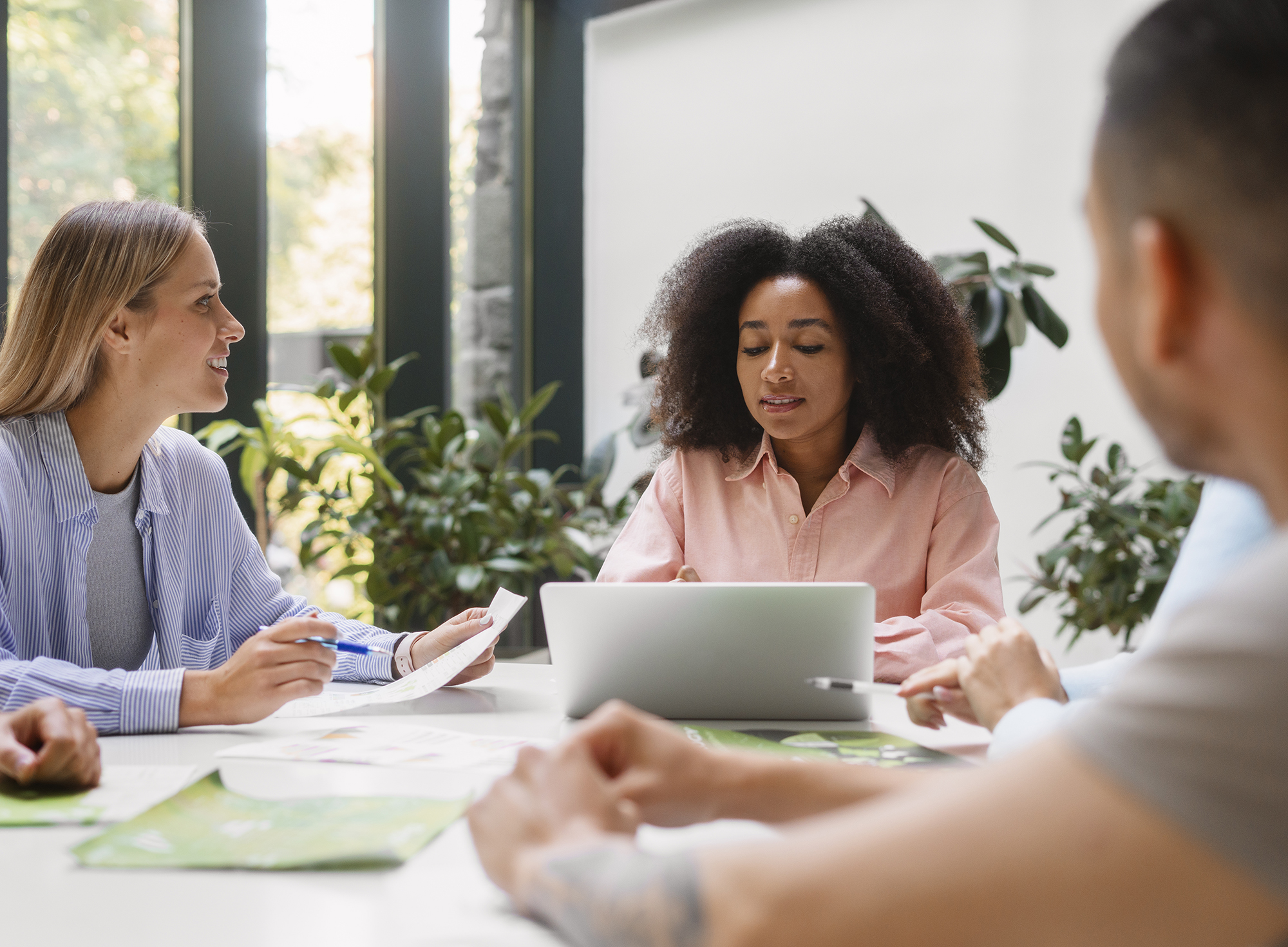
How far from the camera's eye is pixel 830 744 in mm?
1033

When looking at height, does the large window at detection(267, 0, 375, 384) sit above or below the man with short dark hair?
above

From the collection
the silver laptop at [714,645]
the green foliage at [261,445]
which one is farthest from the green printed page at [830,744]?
the green foliage at [261,445]

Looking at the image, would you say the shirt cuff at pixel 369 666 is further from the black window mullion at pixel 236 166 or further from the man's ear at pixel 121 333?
the black window mullion at pixel 236 166

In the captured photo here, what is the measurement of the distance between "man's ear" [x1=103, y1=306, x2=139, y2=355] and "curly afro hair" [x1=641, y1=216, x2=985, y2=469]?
3.17 ft

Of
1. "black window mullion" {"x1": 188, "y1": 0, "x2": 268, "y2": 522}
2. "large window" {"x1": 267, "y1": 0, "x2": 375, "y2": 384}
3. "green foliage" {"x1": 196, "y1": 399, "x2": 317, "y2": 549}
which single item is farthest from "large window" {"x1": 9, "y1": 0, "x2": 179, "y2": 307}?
"green foliage" {"x1": 196, "y1": 399, "x2": 317, "y2": 549}

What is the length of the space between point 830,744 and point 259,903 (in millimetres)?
587

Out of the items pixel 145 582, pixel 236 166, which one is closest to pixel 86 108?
pixel 236 166

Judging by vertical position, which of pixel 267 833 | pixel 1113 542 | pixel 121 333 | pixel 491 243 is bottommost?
pixel 1113 542

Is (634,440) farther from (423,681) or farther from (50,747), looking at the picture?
(50,747)

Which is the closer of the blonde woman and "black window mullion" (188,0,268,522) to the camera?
the blonde woman

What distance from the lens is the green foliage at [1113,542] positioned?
2854 mm

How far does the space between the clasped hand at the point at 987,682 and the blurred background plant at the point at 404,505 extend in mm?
1908

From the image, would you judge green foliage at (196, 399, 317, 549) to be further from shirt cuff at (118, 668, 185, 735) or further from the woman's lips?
shirt cuff at (118, 668, 185, 735)

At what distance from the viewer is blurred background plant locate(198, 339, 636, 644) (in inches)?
113
